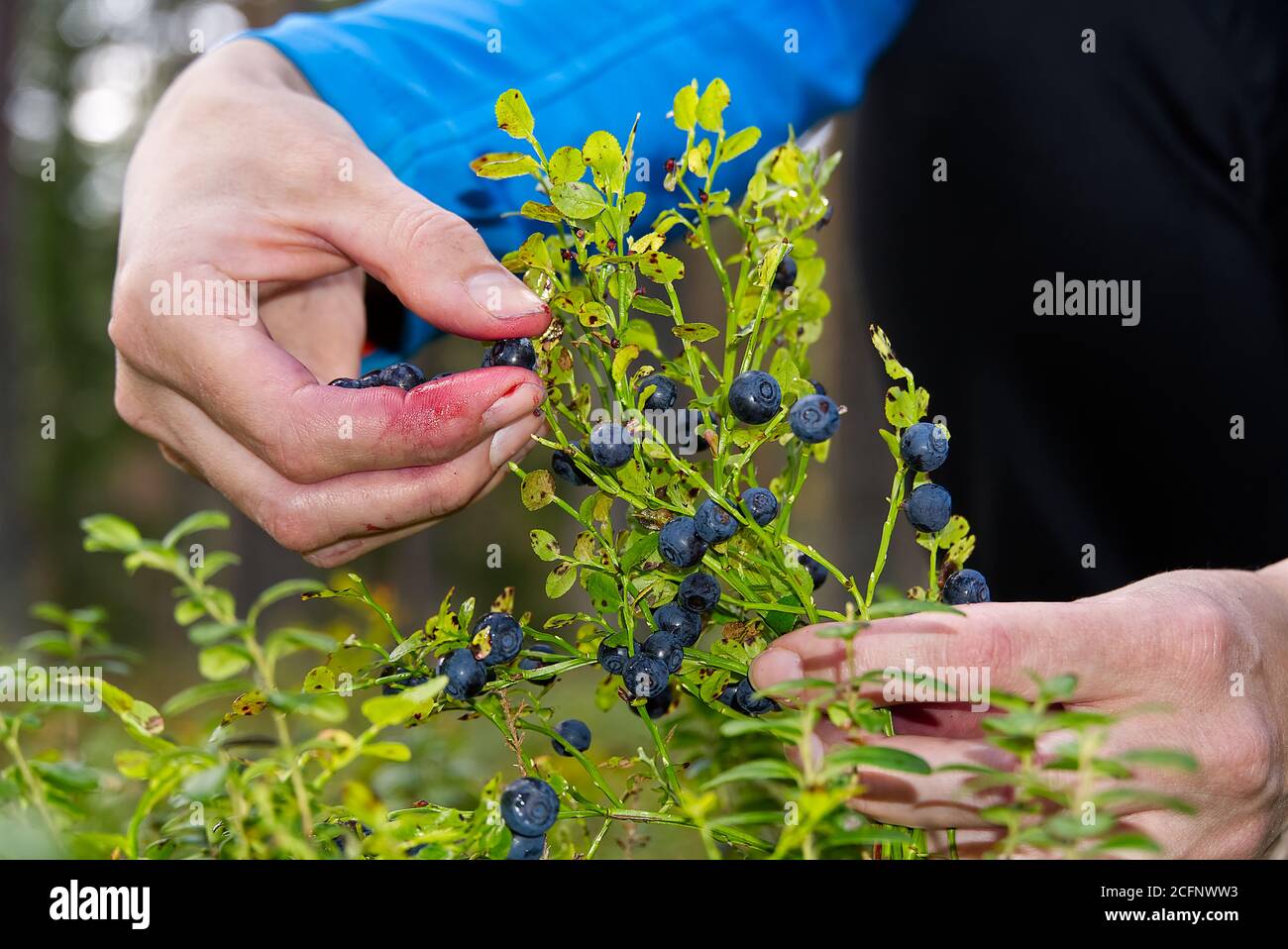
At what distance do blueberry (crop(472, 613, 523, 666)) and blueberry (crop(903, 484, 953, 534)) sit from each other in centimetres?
26

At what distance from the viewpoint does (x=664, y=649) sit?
0.68m

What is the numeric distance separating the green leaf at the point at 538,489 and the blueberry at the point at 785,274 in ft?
0.80

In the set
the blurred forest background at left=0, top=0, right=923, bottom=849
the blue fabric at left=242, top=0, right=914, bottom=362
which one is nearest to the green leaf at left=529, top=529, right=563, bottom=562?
the blue fabric at left=242, top=0, right=914, bottom=362

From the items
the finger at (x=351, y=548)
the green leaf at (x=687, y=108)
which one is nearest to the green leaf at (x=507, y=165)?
the green leaf at (x=687, y=108)

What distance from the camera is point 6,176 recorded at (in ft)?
17.9

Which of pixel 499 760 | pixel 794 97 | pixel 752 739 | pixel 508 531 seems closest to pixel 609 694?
pixel 752 739

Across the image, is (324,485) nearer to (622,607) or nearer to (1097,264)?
(622,607)

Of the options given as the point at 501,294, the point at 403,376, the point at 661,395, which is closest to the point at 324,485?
the point at 403,376

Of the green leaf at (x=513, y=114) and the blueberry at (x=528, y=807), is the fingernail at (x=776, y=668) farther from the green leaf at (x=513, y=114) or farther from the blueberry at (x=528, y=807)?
the green leaf at (x=513, y=114)

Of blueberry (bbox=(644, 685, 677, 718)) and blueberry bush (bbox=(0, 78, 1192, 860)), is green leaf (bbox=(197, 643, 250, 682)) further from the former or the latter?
blueberry (bbox=(644, 685, 677, 718))

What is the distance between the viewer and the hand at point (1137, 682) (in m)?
0.63

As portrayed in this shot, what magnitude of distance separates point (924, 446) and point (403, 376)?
0.45 m

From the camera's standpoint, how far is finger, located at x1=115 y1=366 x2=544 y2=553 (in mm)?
1009
